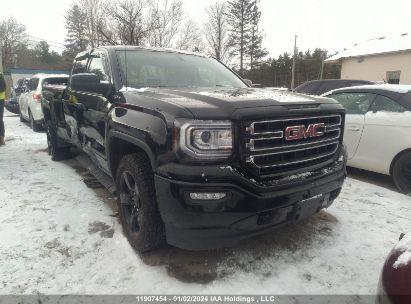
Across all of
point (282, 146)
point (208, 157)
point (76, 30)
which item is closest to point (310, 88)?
point (282, 146)

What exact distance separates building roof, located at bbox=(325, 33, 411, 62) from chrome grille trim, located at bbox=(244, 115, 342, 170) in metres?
19.8

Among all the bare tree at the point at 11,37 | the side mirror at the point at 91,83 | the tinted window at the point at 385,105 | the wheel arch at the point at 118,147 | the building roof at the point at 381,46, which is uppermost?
the bare tree at the point at 11,37

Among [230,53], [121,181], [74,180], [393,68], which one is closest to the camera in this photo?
[121,181]

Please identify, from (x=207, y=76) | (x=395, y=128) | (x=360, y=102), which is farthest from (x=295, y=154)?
(x=360, y=102)

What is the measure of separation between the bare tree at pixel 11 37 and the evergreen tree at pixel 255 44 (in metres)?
33.3

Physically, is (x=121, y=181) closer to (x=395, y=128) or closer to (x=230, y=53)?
(x=395, y=128)

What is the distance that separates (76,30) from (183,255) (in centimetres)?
4846

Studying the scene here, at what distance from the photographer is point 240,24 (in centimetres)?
4262

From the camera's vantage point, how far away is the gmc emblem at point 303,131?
8.48 feet

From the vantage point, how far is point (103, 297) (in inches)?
95.9

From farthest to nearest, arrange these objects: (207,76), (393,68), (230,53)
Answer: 1. (230,53)
2. (393,68)
3. (207,76)

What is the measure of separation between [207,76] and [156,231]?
2059 mm

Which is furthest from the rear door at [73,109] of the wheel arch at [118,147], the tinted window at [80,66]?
the wheel arch at [118,147]

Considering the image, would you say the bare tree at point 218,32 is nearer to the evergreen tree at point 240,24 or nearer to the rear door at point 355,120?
the evergreen tree at point 240,24
